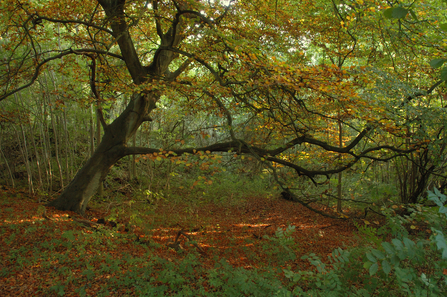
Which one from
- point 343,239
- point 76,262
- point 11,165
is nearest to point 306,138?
point 343,239

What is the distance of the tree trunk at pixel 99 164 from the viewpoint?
6.16m

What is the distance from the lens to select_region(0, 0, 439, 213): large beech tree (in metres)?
4.30

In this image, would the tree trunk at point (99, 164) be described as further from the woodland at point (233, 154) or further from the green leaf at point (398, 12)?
the green leaf at point (398, 12)

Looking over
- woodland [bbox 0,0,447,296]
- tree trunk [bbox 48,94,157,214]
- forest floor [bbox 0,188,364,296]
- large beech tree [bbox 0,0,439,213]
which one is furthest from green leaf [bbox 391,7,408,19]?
tree trunk [bbox 48,94,157,214]

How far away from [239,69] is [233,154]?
2.50 metres

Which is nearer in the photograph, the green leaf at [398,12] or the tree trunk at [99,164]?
the green leaf at [398,12]

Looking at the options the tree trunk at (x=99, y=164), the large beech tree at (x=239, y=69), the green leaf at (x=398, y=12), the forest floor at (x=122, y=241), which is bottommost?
the forest floor at (x=122, y=241)

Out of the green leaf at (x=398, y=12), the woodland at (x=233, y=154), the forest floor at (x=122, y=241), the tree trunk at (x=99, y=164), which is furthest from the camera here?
the tree trunk at (x=99, y=164)

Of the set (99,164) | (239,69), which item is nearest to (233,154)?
(239,69)

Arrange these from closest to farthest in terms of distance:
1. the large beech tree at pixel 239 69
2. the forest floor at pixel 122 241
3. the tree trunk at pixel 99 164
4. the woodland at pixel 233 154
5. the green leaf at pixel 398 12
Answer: the green leaf at pixel 398 12, the woodland at pixel 233 154, the forest floor at pixel 122 241, the large beech tree at pixel 239 69, the tree trunk at pixel 99 164

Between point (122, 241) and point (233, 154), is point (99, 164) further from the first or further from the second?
point (233, 154)

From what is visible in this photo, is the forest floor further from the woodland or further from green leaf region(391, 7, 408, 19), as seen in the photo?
green leaf region(391, 7, 408, 19)

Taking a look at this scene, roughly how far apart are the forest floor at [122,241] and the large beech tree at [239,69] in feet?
3.57

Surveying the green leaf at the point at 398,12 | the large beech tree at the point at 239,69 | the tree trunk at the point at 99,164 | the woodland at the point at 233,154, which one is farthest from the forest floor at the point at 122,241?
the green leaf at the point at 398,12
